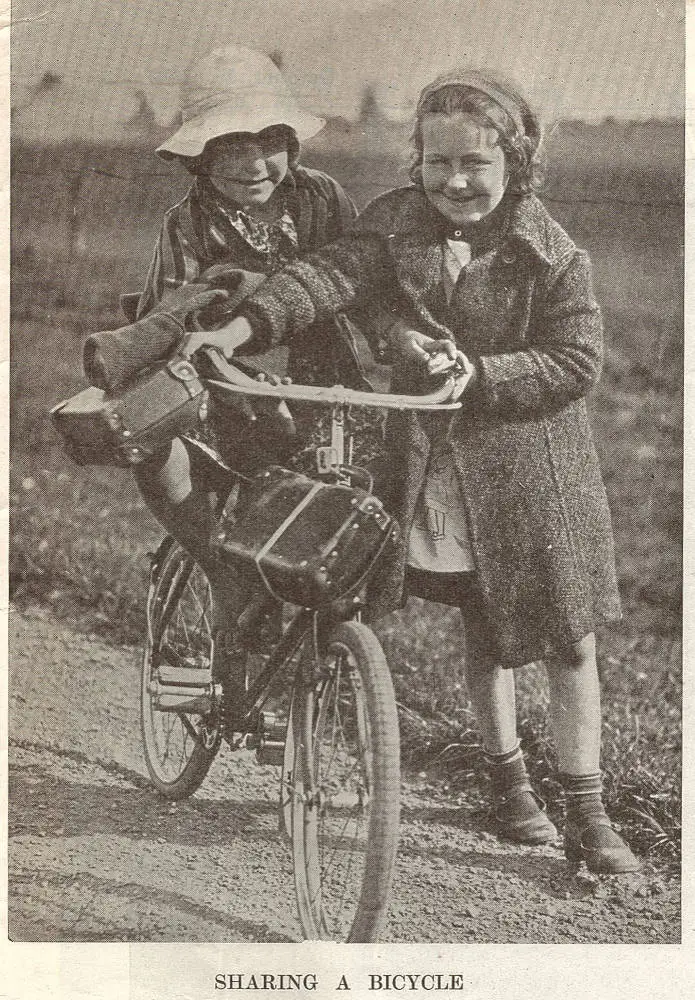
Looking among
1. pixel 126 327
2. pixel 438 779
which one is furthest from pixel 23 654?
pixel 438 779

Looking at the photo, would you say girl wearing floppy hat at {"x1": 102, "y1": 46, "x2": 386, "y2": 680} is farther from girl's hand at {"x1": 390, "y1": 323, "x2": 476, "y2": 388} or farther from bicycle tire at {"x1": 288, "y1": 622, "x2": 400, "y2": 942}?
bicycle tire at {"x1": 288, "y1": 622, "x2": 400, "y2": 942}

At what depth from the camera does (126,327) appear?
2930 mm

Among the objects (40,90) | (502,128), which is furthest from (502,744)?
(40,90)

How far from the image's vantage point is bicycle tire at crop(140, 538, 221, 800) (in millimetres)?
3049

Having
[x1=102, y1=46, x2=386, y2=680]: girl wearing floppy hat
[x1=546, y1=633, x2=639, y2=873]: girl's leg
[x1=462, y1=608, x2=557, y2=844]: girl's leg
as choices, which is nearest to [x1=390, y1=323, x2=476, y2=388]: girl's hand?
[x1=102, y1=46, x2=386, y2=680]: girl wearing floppy hat

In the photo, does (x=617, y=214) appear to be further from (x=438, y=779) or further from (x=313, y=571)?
(x=438, y=779)

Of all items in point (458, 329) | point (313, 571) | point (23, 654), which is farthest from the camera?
point (23, 654)

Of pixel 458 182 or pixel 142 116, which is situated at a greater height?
pixel 142 116

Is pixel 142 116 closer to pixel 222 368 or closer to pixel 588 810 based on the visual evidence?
pixel 222 368

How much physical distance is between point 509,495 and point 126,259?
1129 millimetres

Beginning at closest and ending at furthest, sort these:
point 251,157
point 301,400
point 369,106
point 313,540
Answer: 1. point 313,540
2. point 301,400
3. point 251,157
4. point 369,106

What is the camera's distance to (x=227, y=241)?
116 inches

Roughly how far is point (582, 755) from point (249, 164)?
166 cm

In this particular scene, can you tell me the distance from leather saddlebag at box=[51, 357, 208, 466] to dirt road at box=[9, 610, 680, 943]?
656mm
